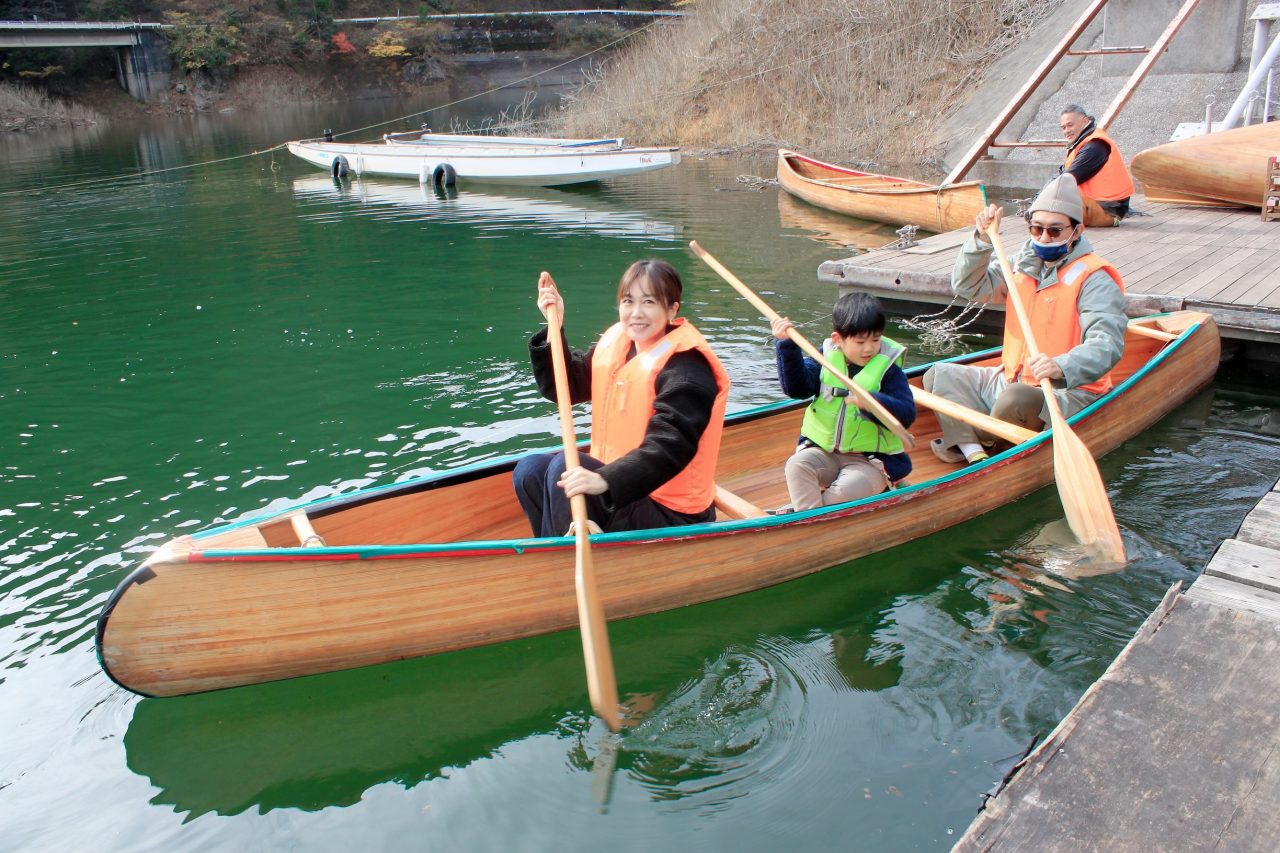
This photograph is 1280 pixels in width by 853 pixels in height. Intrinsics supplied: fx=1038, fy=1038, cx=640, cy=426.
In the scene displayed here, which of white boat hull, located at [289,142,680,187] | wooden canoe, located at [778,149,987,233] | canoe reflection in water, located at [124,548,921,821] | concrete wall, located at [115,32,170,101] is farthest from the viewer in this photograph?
concrete wall, located at [115,32,170,101]

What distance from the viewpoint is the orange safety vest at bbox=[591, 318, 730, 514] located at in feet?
11.7

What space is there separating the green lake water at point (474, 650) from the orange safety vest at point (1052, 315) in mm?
673

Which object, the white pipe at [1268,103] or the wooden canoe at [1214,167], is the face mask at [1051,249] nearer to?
the wooden canoe at [1214,167]

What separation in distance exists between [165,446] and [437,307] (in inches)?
135

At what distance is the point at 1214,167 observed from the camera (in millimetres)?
8742

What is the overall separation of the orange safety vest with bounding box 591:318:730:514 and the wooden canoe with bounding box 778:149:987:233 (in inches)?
264

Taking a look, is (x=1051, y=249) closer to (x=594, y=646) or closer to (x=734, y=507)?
(x=734, y=507)

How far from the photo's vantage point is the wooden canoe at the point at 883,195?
10.3 meters

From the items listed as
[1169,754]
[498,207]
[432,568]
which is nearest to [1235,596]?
[1169,754]

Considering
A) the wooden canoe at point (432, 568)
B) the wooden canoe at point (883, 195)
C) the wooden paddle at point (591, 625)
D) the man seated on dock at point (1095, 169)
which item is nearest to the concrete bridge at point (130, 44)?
the wooden canoe at point (883, 195)

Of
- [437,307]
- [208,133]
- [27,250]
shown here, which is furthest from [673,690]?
[208,133]

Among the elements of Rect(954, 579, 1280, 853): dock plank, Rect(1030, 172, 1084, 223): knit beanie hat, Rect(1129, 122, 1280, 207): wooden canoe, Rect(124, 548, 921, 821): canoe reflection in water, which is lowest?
Rect(124, 548, 921, 821): canoe reflection in water

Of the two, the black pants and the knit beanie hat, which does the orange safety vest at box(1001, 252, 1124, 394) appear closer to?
the knit beanie hat

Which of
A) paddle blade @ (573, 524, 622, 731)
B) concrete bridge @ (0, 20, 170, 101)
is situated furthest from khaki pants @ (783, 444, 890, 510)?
concrete bridge @ (0, 20, 170, 101)
